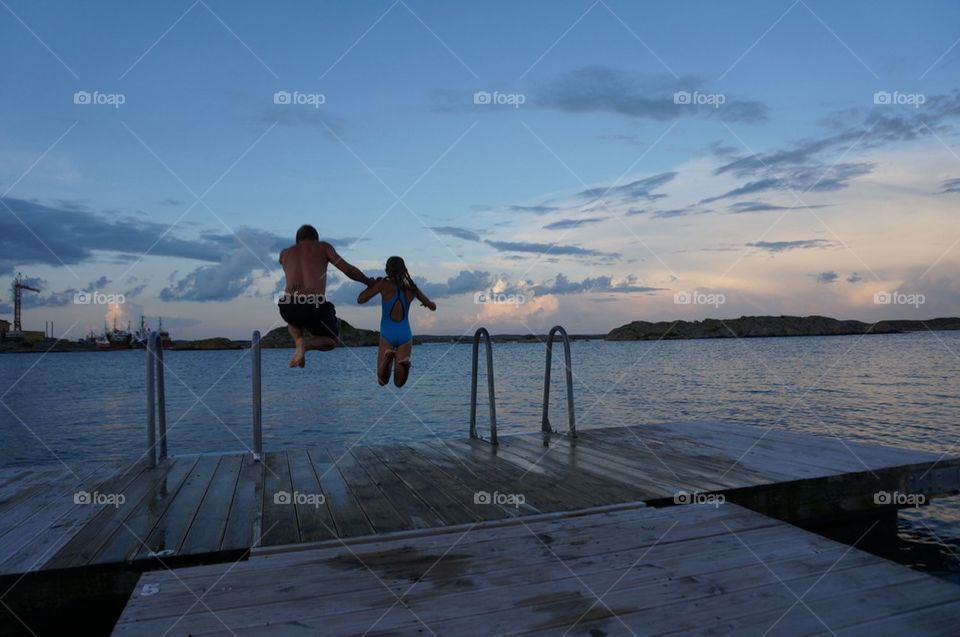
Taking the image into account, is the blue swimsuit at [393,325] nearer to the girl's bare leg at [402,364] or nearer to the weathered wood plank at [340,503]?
the girl's bare leg at [402,364]

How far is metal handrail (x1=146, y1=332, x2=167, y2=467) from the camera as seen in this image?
6723mm

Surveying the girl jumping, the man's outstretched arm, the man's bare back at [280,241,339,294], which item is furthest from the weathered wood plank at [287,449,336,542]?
the man's outstretched arm

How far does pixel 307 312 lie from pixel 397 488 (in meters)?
1.90

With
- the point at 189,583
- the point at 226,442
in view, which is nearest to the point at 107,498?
the point at 189,583

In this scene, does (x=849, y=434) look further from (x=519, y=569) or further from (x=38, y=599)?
(x=38, y=599)

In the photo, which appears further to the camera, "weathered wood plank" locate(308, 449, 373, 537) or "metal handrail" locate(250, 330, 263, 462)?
"metal handrail" locate(250, 330, 263, 462)

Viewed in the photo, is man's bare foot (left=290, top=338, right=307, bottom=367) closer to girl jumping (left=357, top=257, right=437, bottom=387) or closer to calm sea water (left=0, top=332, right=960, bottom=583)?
girl jumping (left=357, top=257, right=437, bottom=387)

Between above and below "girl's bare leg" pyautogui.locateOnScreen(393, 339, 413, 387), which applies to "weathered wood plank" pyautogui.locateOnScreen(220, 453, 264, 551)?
below

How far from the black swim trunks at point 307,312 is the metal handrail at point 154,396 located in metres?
1.57

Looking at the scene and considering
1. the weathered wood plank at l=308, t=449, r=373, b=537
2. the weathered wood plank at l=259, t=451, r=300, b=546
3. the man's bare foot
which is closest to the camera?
the weathered wood plank at l=259, t=451, r=300, b=546

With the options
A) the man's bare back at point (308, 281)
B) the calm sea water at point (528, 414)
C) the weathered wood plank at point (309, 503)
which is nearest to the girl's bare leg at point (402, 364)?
the man's bare back at point (308, 281)

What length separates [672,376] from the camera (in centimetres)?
4891

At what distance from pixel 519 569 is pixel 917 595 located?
6.90ft

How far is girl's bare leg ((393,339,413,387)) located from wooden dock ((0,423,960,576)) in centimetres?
92
